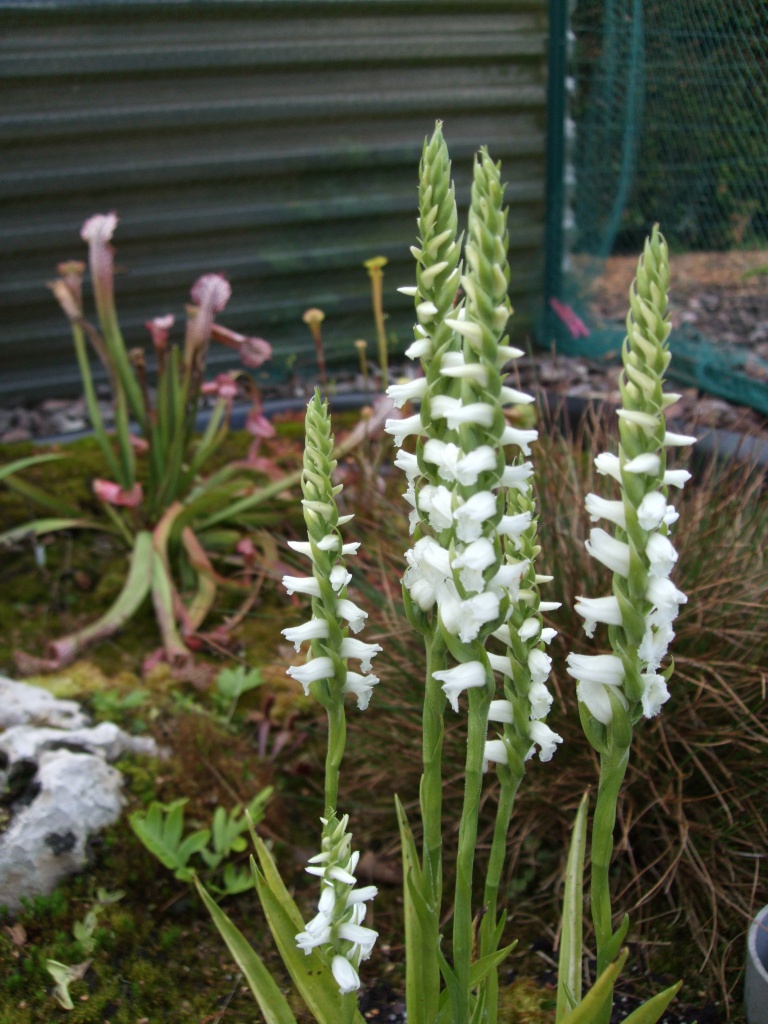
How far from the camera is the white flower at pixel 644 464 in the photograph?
0.94 meters

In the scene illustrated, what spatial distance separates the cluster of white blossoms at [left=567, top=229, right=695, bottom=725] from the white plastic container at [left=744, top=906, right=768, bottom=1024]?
0.68 m

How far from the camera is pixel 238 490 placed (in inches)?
131

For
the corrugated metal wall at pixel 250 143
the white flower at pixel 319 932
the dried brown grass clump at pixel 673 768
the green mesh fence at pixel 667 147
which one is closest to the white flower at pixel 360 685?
the white flower at pixel 319 932

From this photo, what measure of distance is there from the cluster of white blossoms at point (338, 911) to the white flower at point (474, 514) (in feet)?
1.36

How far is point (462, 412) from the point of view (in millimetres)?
930

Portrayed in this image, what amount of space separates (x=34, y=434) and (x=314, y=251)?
170 centimetres

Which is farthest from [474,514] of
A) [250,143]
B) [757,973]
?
[250,143]

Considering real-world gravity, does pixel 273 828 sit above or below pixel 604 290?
below

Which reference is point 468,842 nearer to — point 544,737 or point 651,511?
point 544,737

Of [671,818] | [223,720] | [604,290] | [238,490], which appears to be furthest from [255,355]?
[604,290]

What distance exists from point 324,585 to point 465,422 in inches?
12.3

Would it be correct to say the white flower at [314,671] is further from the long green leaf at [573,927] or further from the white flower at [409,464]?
the long green leaf at [573,927]

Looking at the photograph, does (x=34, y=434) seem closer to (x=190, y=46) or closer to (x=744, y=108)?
(x=190, y=46)

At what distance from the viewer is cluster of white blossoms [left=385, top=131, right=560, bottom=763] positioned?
0.93 metres
